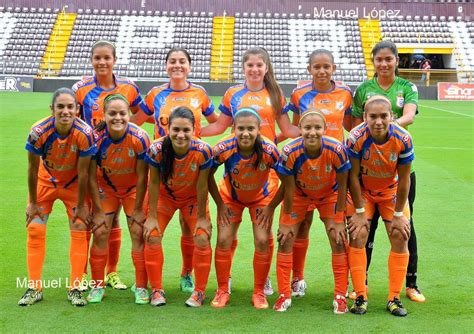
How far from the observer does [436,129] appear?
18.9 meters

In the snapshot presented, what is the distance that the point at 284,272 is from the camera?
5.52 meters

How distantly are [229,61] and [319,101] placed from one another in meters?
29.5

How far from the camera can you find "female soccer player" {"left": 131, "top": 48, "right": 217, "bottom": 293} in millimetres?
6039

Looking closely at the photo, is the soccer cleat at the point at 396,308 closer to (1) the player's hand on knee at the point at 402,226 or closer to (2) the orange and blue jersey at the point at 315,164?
(1) the player's hand on knee at the point at 402,226

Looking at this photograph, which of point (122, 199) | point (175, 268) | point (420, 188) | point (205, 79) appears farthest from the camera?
point (205, 79)

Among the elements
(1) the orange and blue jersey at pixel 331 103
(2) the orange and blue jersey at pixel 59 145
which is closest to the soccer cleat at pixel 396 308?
(1) the orange and blue jersey at pixel 331 103

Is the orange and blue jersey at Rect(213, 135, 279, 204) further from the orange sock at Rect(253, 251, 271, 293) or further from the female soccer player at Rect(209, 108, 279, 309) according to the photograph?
A: the orange sock at Rect(253, 251, 271, 293)

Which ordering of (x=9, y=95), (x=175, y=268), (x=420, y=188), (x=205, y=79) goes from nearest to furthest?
(x=175, y=268)
(x=420, y=188)
(x=9, y=95)
(x=205, y=79)

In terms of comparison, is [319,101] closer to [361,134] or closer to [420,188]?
[361,134]

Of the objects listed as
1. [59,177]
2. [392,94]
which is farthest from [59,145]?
[392,94]

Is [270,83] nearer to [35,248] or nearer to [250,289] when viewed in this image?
[250,289]

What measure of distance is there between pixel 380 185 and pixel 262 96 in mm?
1317

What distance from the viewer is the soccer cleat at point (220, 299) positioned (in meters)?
5.48

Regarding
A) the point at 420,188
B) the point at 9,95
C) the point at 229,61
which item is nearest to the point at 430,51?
the point at 229,61
